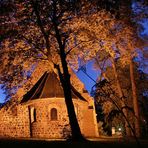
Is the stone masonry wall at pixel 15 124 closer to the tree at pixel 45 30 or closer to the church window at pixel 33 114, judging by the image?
the church window at pixel 33 114

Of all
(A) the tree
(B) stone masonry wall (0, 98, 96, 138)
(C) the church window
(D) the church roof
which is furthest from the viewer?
(C) the church window

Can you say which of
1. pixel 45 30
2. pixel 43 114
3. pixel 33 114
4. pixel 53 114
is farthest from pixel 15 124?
pixel 45 30

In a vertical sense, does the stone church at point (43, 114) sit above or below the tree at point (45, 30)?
below

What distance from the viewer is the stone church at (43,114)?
44062 mm

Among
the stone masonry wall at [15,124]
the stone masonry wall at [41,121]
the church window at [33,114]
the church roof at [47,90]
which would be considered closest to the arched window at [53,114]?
the stone masonry wall at [41,121]

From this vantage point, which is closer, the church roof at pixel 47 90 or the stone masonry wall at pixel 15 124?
the church roof at pixel 47 90

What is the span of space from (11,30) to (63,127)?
20.9 m

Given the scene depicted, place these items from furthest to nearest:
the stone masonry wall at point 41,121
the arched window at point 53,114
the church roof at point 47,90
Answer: the church roof at point 47,90 < the arched window at point 53,114 < the stone masonry wall at point 41,121

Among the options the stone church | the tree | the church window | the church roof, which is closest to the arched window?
the stone church

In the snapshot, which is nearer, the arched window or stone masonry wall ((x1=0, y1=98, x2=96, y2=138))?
stone masonry wall ((x1=0, y1=98, x2=96, y2=138))

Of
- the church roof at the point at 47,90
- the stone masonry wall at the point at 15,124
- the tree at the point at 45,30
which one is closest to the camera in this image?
the tree at the point at 45,30

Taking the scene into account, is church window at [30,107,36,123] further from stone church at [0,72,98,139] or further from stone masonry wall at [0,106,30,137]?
stone masonry wall at [0,106,30,137]

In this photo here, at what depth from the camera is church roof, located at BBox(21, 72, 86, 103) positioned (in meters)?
44.8

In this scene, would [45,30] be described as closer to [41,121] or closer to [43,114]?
[43,114]
